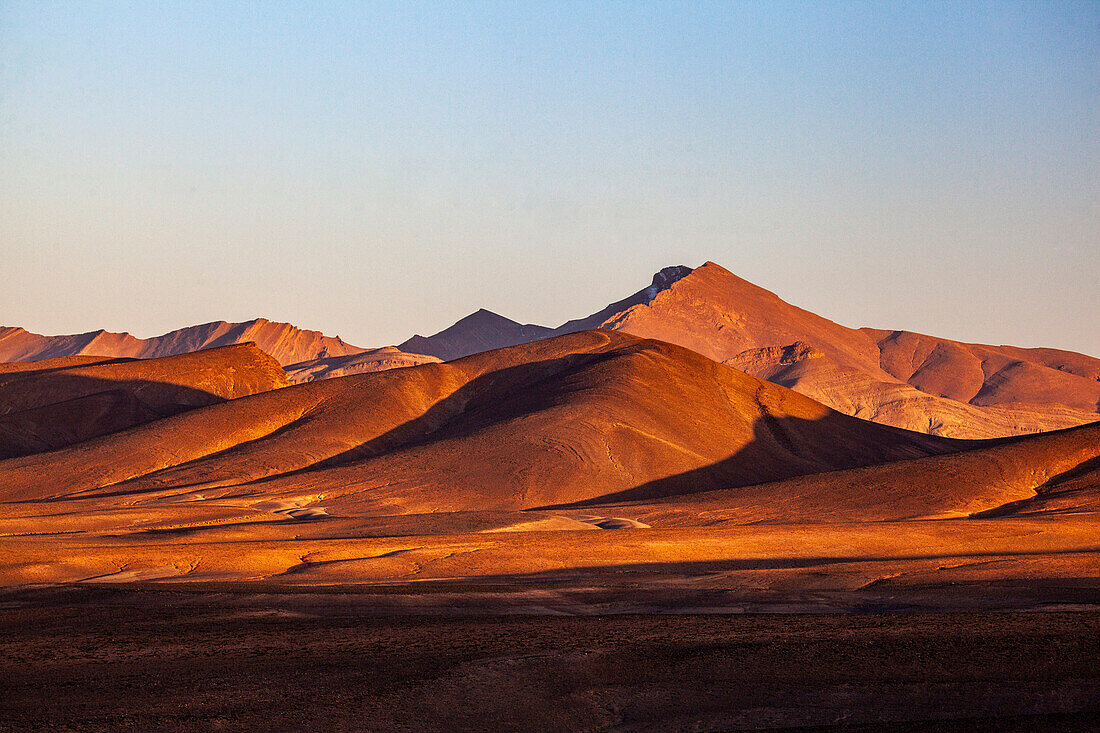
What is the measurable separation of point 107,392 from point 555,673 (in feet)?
371

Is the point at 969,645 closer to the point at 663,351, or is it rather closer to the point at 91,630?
the point at 91,630

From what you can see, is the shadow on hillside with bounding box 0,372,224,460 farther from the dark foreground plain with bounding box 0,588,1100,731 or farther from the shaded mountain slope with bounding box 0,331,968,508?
the dark foreground plain with bounding box 0,588,1100,731

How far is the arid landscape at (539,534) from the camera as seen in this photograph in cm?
1984

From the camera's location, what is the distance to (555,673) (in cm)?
2028

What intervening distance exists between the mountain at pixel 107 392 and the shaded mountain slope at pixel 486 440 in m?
12.4

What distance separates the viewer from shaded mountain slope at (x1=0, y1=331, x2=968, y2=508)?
3236 inches

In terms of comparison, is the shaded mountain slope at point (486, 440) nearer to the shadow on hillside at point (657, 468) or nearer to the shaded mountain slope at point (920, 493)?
the shadow on hillside at point (657, 468)

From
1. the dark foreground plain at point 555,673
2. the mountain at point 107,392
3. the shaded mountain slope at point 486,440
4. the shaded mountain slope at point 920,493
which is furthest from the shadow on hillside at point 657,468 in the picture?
the dark foreground plain at point 555,673

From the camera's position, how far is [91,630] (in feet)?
81.9

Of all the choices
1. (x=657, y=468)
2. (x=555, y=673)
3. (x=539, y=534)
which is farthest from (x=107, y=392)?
(x=555, y=673)

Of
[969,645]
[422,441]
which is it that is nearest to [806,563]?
[969,645]

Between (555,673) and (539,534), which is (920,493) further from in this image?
(555,673)

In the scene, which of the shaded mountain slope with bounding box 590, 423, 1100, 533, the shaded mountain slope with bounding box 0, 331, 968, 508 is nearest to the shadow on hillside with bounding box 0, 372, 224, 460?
the shaded mountain slope with bounding box 0, 331, 968, 508

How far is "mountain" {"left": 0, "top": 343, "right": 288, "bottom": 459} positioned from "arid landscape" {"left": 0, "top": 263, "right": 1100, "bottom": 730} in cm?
43
